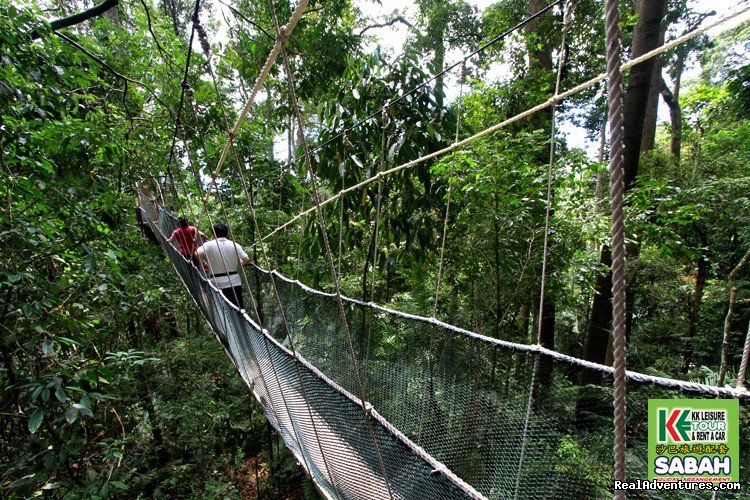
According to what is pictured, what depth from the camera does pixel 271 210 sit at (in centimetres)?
329

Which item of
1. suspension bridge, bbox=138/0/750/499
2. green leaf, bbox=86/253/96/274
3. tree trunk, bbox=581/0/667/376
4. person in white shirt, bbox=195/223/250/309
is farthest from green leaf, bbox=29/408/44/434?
tree trunk, bbox=581/0/667/376

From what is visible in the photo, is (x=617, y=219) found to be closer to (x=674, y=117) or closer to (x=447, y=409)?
(x=447, y=409)

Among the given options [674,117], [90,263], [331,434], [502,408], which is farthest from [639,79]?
[674,117]

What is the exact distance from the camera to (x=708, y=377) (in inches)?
96.9

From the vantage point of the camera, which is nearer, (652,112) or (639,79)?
(639,79)

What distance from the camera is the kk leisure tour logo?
64 cm

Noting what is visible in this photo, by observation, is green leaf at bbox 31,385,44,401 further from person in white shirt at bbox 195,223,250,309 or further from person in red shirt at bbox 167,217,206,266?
person in red shirt at bbox 167,217,206,266

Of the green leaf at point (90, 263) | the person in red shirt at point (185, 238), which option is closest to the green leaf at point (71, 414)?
the green leaf at point (90, 263)

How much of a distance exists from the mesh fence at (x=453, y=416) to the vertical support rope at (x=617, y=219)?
0.40 metres

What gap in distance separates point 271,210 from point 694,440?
Answer: 3.05 meters

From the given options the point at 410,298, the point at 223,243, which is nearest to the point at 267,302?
the point at 223,243

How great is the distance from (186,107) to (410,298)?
2.16 meters

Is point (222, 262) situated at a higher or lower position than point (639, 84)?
lower

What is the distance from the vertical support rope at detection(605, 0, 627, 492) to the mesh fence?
40 cm
